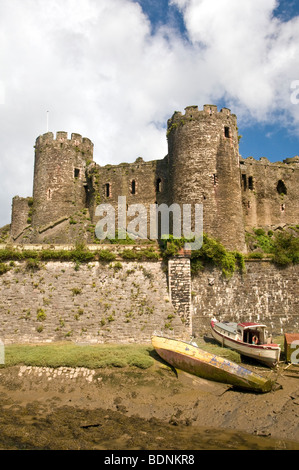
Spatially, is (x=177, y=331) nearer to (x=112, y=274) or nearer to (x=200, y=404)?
(x=112, y=274)

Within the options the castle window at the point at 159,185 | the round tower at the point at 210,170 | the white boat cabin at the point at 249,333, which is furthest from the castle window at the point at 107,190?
the white boat cabin at the point at 249,333

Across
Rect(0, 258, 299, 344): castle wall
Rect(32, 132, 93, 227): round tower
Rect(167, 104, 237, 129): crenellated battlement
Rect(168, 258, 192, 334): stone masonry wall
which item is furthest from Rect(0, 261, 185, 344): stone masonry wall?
Rect(32, 132, 93, 227): round tower

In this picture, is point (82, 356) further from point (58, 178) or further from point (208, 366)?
point (58, 178)

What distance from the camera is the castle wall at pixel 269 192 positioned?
2991 cm

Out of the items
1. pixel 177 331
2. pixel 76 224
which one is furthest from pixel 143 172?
pixel 177 331

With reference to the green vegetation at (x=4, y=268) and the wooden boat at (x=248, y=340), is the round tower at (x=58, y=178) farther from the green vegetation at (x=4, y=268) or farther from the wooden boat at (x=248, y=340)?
the wooden boat at (x=248, y=340)

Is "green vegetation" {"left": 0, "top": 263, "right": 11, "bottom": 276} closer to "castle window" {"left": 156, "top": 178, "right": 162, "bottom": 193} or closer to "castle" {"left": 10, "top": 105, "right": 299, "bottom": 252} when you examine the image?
"castle" {"left": 10, "top": 105, "right": 299, "bottom": 252}

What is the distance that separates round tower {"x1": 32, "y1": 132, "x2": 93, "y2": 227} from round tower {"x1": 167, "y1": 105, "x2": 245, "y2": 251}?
9.09 meters

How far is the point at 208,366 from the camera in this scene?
13719 mm

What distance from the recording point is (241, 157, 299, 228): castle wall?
98.1 ft

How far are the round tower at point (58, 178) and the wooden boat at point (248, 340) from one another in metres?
16.4

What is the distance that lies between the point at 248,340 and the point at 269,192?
16.3 m

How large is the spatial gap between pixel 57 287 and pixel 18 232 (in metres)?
15.0

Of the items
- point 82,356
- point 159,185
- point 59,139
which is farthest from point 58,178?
point 82,356
